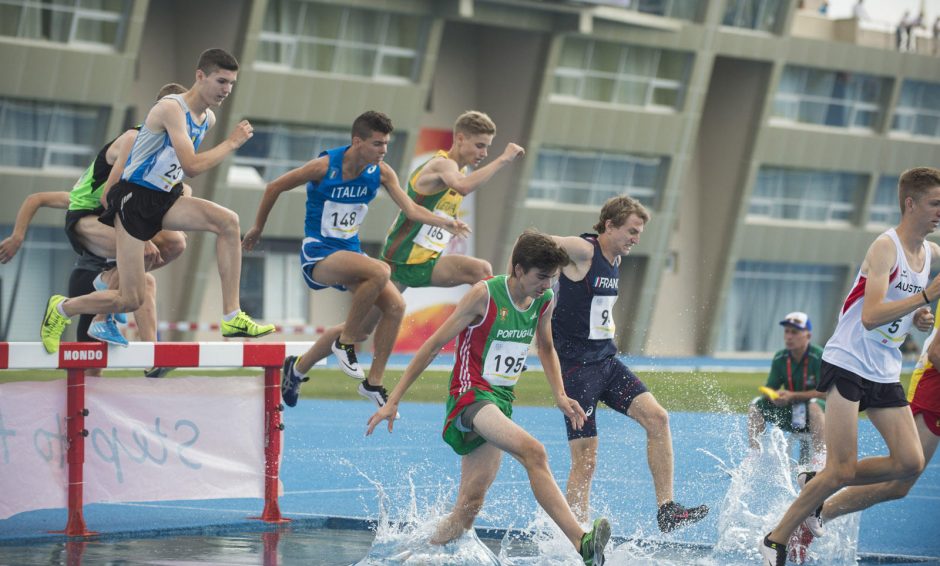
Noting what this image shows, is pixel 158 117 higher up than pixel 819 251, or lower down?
higher up

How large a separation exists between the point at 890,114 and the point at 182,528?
45026 mm

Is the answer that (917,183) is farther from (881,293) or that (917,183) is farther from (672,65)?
(672,65)

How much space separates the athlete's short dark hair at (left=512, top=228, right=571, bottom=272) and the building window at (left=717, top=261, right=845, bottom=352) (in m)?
41.7

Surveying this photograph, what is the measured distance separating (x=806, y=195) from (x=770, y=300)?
12.8 ft

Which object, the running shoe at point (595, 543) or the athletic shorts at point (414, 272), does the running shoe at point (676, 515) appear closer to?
the running shoe at point (595, 543)

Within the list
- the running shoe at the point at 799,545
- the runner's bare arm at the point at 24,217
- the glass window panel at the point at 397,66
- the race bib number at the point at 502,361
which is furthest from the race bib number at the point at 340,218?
the glass window panel at the point at 397,66

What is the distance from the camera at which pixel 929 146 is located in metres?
53.2

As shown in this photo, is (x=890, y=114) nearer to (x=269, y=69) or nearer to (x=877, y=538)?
(x=269, y=69)

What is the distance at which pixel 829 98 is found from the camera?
1999 inches

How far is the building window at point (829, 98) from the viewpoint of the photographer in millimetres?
49844

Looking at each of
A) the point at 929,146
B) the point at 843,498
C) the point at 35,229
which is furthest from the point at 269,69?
the point at 843,498

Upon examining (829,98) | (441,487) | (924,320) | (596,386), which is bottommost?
(441,487)

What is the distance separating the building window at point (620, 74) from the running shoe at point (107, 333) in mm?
33488

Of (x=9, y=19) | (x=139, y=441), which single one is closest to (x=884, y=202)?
(x=9, y=19)
